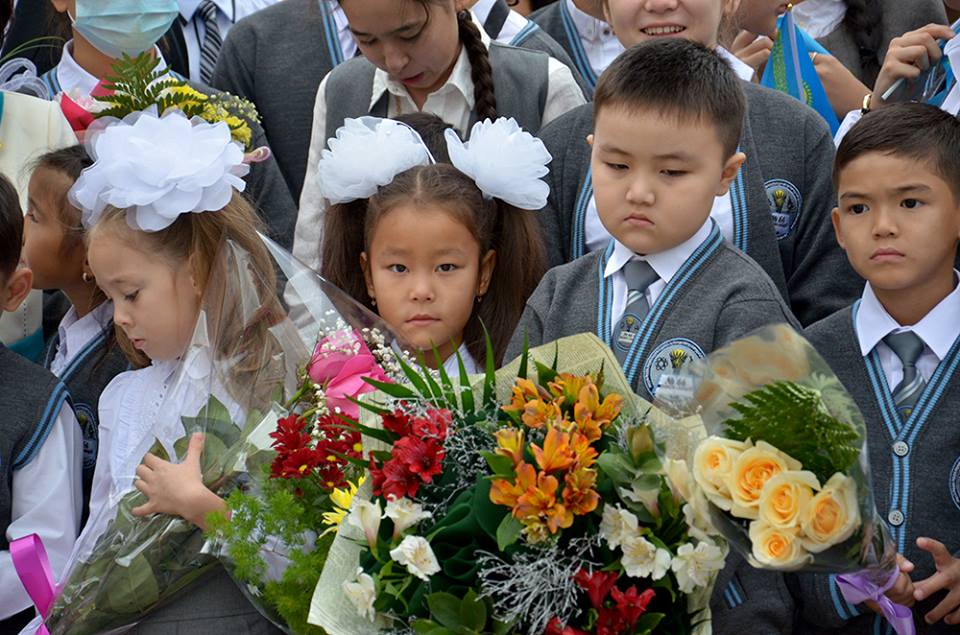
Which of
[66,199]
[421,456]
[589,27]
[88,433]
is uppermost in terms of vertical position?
[421,456]

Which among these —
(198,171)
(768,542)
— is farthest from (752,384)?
(198,171)

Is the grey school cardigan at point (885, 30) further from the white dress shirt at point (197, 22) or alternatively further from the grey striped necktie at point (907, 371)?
the white dress shirt at point (197, 22)

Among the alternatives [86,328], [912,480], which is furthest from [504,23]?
[912,480]

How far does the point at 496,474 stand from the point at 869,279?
1417 millimetres

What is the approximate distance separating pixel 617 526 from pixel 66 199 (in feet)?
8.30

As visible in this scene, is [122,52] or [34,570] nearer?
[34,570]

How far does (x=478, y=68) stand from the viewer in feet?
13.4

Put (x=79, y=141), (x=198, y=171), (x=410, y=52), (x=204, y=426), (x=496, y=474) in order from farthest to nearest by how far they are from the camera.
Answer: (x=79, y=141)
(x=410, y=52)
(x=198, y=171)
(x=204, y=426)
(x=496, y=474)

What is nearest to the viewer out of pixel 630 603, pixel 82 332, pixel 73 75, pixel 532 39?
pixel 630 603

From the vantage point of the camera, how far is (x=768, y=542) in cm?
187

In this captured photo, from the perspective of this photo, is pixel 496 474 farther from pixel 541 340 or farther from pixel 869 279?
pixel 869 279

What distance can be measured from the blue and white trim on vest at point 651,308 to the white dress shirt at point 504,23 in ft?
6.06

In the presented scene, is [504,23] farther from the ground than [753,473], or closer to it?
closer to it

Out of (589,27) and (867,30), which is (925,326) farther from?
(589,27)
